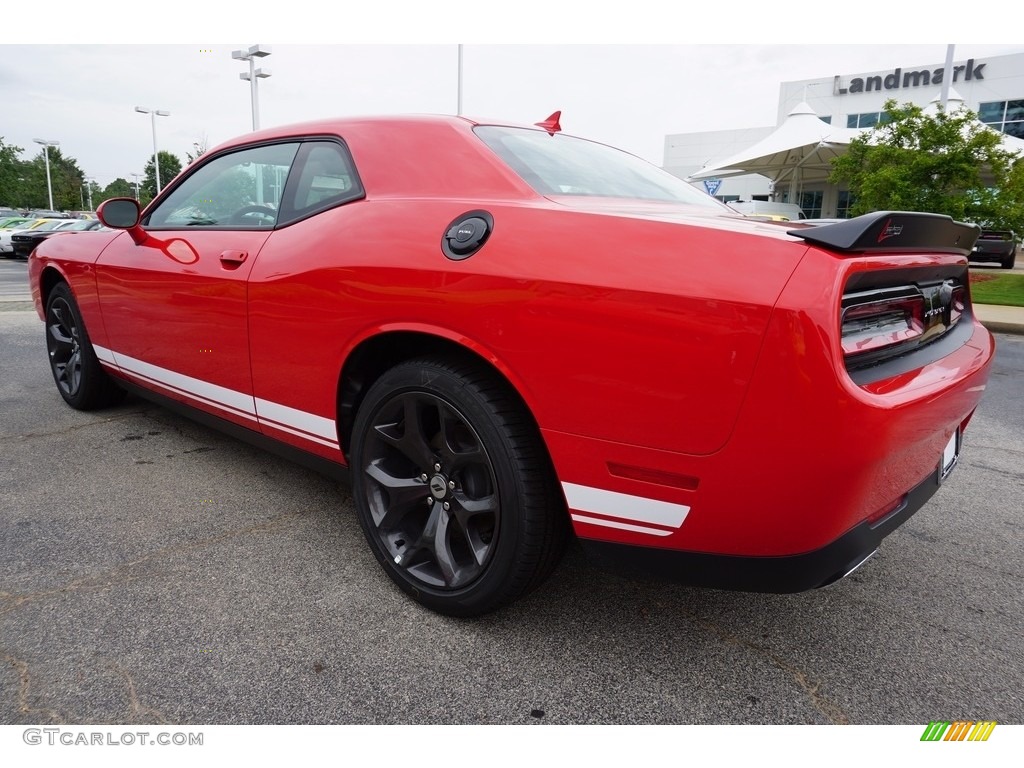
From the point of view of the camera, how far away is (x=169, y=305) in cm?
304

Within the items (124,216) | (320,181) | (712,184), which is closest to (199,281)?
(320,181)

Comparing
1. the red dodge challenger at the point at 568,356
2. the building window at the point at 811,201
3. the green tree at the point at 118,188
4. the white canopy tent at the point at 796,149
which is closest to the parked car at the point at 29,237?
the red dodge challenger at the point at 568,356

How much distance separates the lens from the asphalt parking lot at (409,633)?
1794 mm

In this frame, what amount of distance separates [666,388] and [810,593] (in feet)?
4.11

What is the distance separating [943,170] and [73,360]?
1512cm

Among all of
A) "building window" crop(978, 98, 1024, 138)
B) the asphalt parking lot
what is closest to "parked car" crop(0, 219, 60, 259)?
the asphalt parking lot

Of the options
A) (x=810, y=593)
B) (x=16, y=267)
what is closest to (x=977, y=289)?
(x=810, y=593)

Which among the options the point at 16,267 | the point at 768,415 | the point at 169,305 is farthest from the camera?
the point at 16,267

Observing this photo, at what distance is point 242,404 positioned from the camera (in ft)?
9.16

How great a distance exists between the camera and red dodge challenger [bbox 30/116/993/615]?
153 cm

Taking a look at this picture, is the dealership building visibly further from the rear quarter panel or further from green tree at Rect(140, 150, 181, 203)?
green tree at Rect(140, 150, 181, 203)

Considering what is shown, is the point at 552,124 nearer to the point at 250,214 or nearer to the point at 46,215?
the point at 250,214

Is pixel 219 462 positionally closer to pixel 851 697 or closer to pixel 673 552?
pixel 673 552
